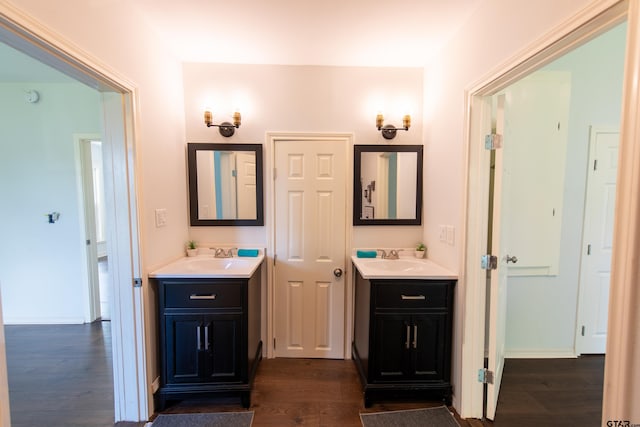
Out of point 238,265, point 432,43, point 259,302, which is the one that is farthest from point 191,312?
point 432,43

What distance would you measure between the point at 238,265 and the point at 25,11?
166 centimetres

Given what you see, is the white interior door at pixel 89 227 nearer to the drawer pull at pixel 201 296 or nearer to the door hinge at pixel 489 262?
the drawer pull at pixel 201 296

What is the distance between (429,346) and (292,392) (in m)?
1.06

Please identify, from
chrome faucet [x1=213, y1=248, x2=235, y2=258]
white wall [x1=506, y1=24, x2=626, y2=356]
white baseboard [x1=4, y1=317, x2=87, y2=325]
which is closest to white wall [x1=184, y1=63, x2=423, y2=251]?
chrome faucet [x1=213, y1=248, x2=235, y2=258]

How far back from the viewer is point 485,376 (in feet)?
5.66

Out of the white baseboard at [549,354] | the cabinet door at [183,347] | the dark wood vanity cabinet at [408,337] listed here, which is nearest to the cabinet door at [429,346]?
the dark wood vanity cabinet at [408,337]

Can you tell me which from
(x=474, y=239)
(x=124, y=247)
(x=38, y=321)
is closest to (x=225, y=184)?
(x=124, y=247)

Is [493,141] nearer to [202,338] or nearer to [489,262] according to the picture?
[489,262]

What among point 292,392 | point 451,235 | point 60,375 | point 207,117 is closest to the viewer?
point 451,235

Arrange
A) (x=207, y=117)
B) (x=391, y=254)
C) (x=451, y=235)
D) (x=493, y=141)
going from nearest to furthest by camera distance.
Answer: (x=493, y=141) → (x=451, y=235) → (x=207, y=117) → (x=391, y=254)

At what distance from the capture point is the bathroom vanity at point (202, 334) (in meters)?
1.81

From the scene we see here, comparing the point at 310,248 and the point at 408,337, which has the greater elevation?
the point at 310,248

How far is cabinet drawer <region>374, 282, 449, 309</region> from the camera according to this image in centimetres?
185

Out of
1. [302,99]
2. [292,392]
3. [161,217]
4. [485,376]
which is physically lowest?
[292,392]
